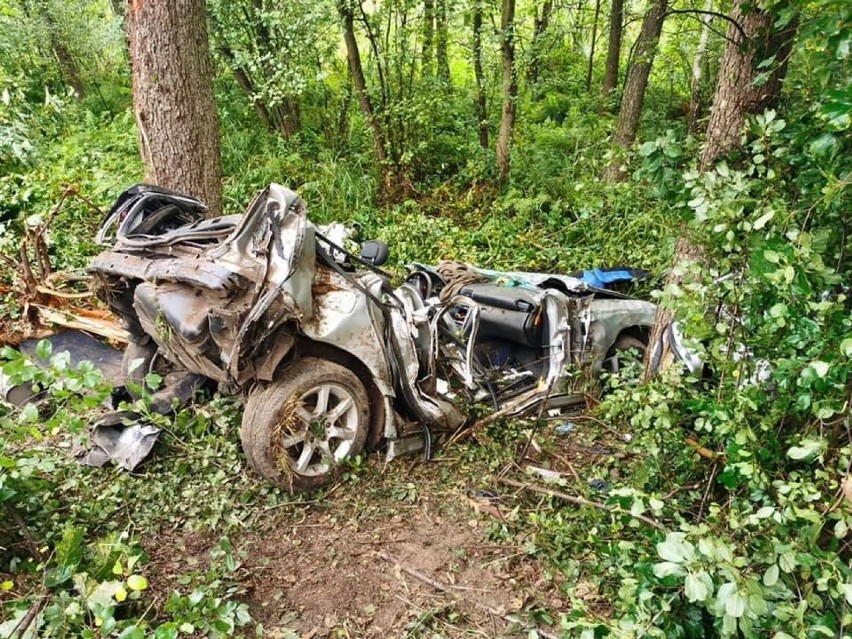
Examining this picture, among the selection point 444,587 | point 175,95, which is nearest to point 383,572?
point 444,587

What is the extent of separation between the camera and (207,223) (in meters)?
3.66

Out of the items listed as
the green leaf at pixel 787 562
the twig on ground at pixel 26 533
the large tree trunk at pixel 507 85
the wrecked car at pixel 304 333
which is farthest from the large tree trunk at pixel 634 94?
the twig on ground at pixel 26 533

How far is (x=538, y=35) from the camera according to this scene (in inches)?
326

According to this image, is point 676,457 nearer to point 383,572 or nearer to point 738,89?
point 383,572

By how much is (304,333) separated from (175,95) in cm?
327

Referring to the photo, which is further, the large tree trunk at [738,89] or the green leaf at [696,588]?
the large tree trunk at [738,89]

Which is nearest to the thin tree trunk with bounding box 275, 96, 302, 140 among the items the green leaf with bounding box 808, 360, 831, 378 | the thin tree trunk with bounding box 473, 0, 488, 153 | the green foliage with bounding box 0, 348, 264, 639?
the thin tree trunk with bounding box 473, 0, 488, 153

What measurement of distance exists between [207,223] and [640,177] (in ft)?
8.58

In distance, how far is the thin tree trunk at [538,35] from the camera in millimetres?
8148

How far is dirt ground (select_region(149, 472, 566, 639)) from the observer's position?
270cm

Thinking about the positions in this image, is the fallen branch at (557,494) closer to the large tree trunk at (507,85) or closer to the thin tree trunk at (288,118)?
the large tree trunk at (507,85)

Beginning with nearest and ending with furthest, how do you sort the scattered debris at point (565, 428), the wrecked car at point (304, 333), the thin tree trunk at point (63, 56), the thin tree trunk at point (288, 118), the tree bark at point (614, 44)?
the wrecked car at point (304, 333), the scattered debris at point (565, 428), the tree bark at point (614, 44), the thin tree trunk at point (288, 118), the thin tree trunk at point (63, 56)

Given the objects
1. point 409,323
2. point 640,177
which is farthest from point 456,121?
point 640,177

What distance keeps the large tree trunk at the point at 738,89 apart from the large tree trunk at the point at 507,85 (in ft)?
16.3
